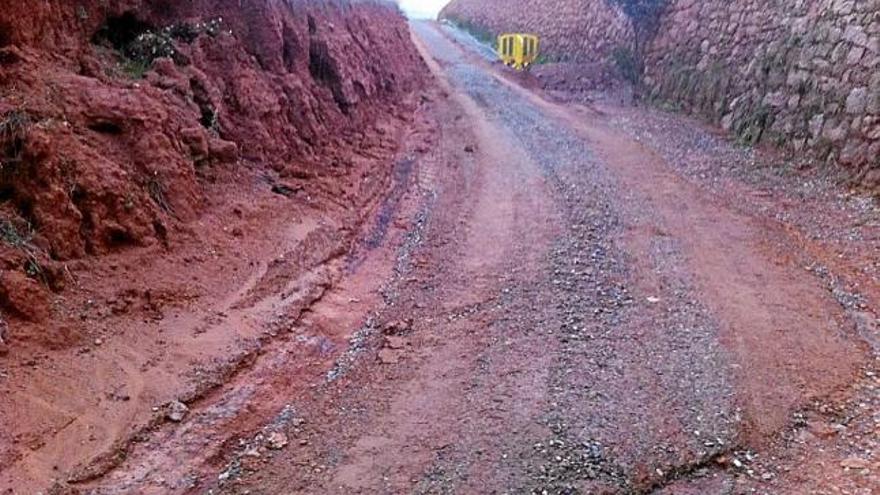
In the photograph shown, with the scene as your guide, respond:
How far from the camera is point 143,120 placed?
6.29 metres

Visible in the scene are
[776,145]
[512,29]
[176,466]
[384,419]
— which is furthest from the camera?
[512,29]

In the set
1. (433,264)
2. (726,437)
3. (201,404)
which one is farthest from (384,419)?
(433,264)

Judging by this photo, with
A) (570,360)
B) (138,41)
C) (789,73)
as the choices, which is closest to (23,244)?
(138,41)

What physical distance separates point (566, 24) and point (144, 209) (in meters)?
18.2

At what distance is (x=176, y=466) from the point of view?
13.6 feet

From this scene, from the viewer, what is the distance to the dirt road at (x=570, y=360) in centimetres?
414

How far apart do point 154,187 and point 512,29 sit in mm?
21960

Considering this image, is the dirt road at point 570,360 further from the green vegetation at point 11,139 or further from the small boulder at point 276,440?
the green vegetation at point 11,139

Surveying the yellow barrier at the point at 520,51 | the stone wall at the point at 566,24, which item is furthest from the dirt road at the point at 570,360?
the yellow barrier at the point at 520,51

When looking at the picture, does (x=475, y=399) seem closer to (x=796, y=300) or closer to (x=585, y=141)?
(x=796, y=300)

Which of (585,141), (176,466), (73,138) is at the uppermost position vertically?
(73,138)

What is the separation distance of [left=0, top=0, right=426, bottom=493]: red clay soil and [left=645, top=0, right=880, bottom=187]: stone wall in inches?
234

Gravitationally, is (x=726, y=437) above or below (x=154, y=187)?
below

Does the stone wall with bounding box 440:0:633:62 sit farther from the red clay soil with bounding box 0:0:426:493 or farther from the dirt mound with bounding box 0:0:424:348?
the red clay soil with bounding box 0:0:426:493
